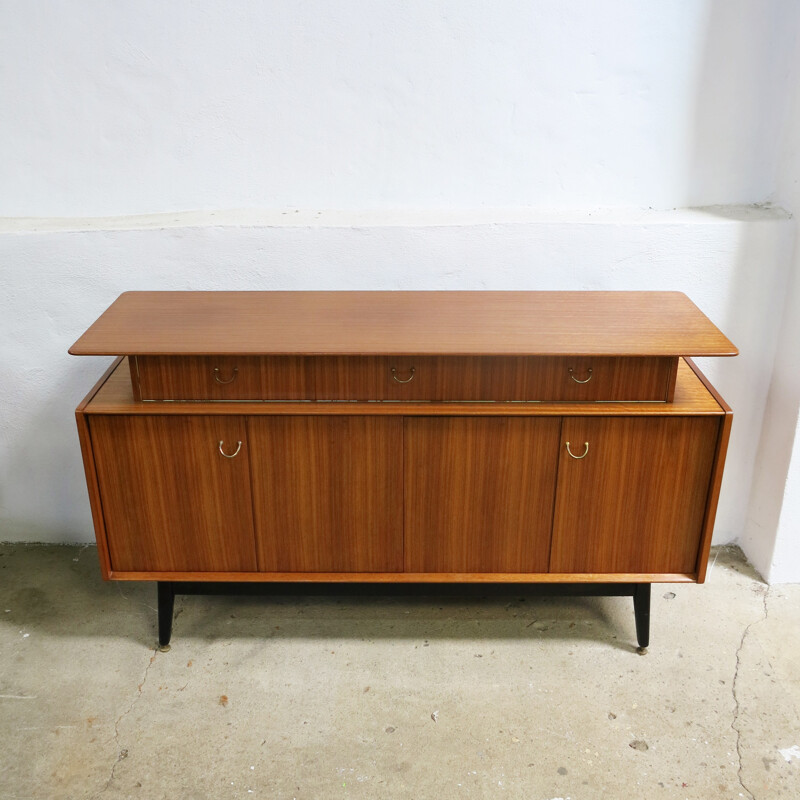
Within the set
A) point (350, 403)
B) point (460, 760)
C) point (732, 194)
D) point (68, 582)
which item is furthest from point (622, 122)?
point (68, 582)

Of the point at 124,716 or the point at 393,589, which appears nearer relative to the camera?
the point at 124,716

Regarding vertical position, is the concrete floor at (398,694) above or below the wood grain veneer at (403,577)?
below

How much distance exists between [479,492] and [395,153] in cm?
109

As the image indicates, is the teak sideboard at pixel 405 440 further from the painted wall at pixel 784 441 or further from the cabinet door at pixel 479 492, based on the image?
the painted wall at pixel 784 441

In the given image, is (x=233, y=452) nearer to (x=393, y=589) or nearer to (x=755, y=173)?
(x=393, y=589)

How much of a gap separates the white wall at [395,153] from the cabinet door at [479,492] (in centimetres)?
64

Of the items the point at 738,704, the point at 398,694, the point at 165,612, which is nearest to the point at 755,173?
the point at 738,704

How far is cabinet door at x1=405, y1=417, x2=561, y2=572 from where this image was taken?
82.7 inches

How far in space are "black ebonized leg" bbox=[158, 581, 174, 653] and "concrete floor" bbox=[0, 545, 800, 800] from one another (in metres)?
0.04

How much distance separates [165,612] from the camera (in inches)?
94.6

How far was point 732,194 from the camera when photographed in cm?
256

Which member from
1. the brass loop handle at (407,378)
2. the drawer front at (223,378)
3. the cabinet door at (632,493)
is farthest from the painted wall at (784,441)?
the drawer front at (223,378)

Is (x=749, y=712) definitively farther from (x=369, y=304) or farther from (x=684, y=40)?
(x=684, y=40)

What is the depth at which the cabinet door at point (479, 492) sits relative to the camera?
2.10 metres
